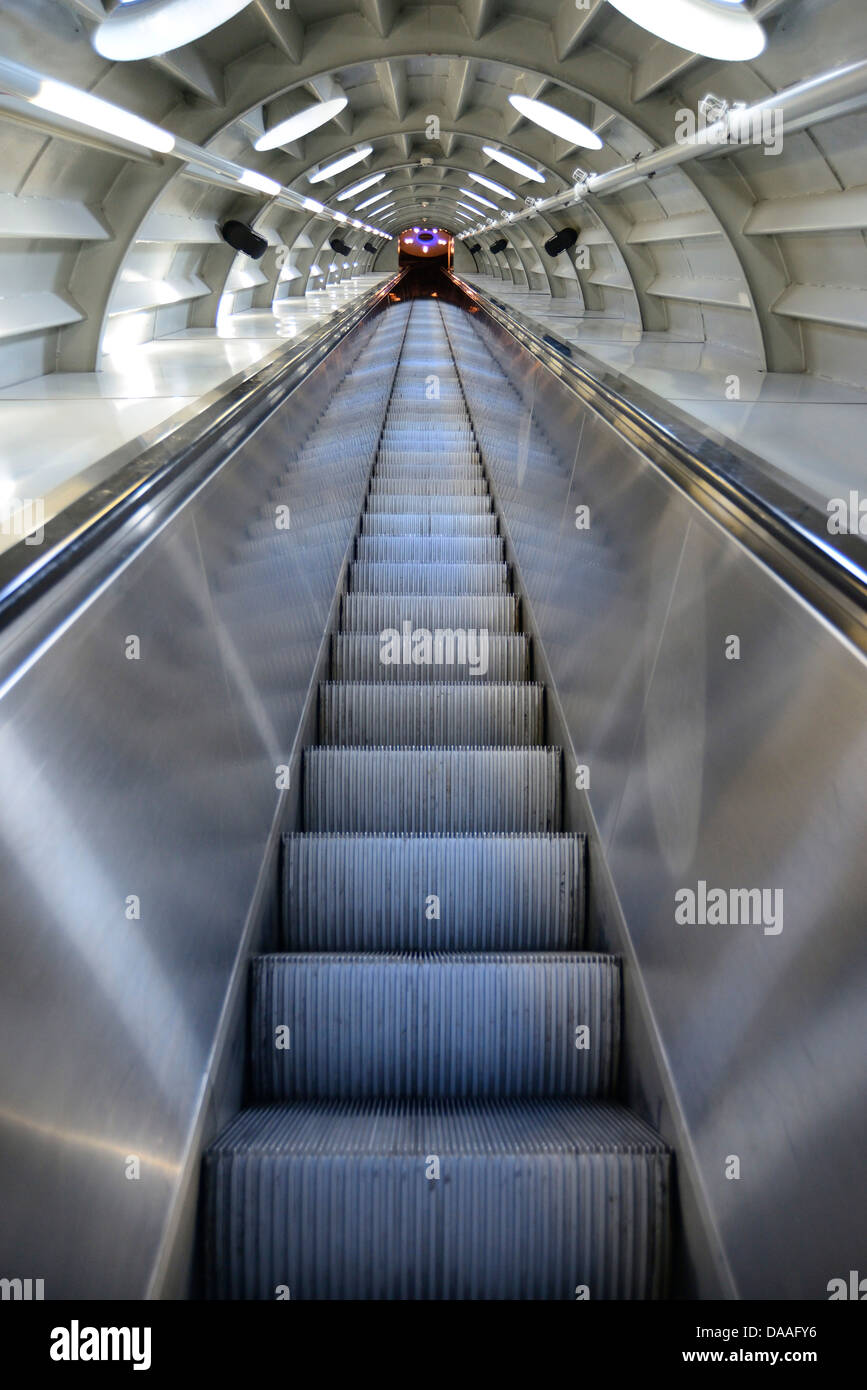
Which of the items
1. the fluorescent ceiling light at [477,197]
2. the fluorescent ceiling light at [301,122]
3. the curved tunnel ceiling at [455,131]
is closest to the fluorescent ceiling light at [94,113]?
the curved tunnel ceiling at [455,131]

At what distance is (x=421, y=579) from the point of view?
5.74 metres

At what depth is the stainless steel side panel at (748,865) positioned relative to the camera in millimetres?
1486

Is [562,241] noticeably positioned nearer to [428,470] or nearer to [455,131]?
[455,131]

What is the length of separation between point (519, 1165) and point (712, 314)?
1184cm

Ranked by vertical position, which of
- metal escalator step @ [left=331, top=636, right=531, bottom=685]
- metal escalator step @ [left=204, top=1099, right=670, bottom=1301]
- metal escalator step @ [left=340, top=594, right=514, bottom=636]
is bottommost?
metal escalator step @ [left=204, top=1099, right=670, bottom=1301]

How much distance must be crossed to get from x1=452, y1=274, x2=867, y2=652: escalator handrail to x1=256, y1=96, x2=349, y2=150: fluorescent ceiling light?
6.76 meters

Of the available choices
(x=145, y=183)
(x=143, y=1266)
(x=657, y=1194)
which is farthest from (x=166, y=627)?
(x=145, y=183)

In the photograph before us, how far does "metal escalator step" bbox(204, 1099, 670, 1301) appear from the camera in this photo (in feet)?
6.73

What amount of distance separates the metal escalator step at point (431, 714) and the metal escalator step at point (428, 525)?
2.30 metres

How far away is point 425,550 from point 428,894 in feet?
11.0

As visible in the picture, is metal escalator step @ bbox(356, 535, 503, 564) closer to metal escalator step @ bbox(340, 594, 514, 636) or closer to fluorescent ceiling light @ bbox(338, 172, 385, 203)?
metal escalator step @ bbox(340, 594, 514, 636)

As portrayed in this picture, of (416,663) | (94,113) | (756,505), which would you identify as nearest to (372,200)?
(94,113)

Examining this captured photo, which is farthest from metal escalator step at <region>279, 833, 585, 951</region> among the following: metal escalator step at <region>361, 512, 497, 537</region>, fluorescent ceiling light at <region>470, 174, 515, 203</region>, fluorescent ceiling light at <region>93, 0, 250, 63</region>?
fluorescent ceiling light at <region>470, 174, 515, 203</region>

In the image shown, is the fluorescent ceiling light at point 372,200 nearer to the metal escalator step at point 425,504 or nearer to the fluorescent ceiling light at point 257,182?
the fluorescent ceiling light at point 257,182
